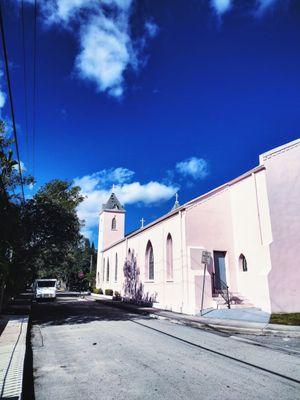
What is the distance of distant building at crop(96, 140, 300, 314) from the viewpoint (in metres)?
16.6

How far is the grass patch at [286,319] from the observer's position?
43.6ft

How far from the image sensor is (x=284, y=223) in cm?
1741

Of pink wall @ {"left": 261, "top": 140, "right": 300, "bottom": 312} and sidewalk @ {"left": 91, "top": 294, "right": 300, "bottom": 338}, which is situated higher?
pink wall @ {"left": 261, "top": 140, "right": 300, "bottom": 312}

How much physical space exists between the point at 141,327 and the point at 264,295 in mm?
6799

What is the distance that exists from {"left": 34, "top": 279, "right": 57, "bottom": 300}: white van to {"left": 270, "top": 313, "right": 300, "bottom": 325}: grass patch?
72.2ft

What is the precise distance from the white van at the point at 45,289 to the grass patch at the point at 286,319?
22000mm

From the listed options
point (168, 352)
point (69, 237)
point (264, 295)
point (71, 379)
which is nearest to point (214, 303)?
point (264, 295)

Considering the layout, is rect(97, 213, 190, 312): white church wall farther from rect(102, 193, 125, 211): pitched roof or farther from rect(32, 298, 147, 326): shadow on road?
rect(102, 193, 125, 211): pitched roof

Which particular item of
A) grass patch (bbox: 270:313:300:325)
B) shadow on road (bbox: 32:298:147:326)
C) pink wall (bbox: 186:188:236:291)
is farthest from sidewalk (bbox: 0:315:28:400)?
pink wall (bbox: 186:188:236:291)

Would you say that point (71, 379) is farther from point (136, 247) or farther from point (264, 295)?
point (136, 247)

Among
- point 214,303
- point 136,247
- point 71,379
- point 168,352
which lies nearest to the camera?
point 71,379

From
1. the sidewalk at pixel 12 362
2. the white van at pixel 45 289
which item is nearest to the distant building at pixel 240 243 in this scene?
the sidewalk at pixel 12 362

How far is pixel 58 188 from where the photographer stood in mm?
19312

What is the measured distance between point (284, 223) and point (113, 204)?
32.8m
